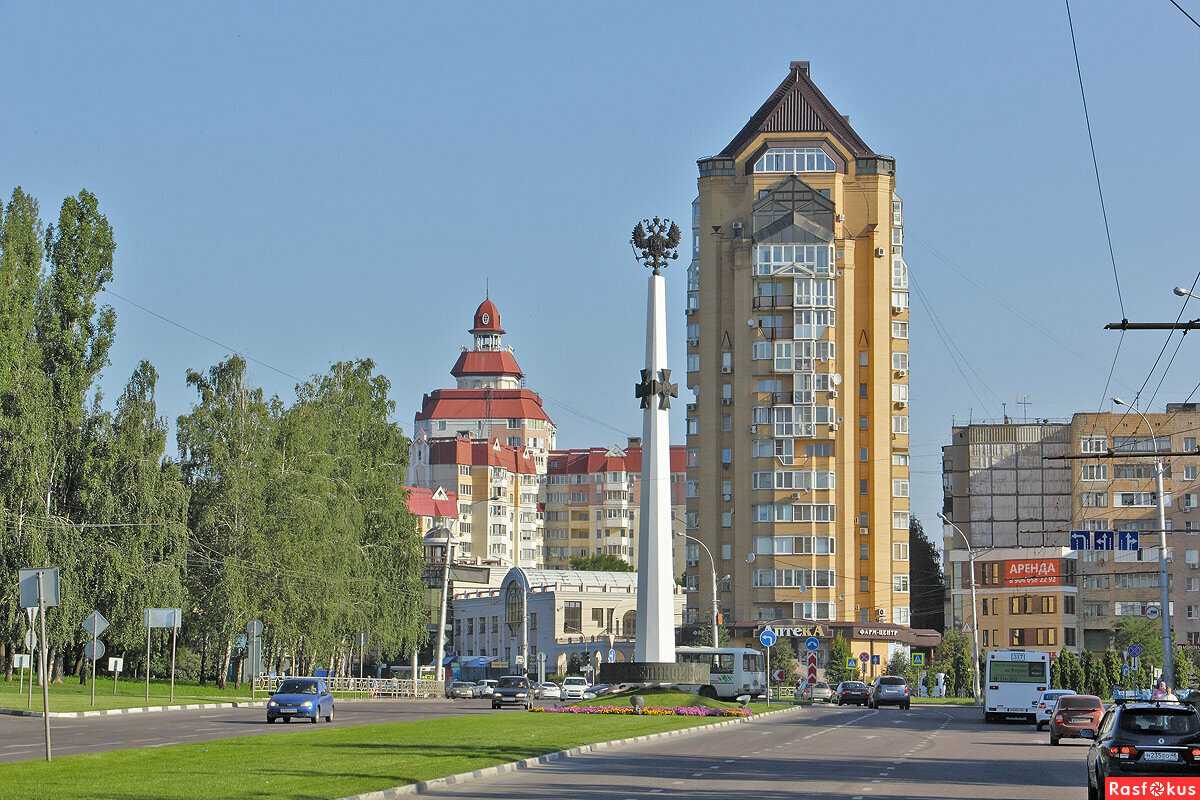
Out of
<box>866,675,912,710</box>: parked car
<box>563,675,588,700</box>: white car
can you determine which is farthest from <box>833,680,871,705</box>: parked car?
<box>563,675,588,700</box>: white car

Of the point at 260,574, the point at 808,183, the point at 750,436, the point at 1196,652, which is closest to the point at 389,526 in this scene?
the point at 260,574

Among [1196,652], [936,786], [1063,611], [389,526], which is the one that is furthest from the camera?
[1063,611]

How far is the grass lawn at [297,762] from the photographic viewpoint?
815 inches

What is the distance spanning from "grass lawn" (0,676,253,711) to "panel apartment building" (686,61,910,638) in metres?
45.2

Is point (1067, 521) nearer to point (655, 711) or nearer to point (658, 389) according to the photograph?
point (658, 389)

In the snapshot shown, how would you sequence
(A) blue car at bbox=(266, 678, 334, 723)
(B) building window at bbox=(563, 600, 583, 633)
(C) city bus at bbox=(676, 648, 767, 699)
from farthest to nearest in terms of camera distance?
(B) building window at bbox=(563, 600, 583, 633)
(C) city bus at bbox=(676, 648, 767, 699)
(A) blue car at bbox=(266, 678, 334, 723)

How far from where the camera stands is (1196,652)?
4350 inches

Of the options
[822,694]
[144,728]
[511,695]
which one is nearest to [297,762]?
[144,728]

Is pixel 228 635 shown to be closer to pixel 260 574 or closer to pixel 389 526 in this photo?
pixel 260 574

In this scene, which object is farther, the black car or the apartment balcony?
the apartment balcony

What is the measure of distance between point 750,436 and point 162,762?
9352 cm

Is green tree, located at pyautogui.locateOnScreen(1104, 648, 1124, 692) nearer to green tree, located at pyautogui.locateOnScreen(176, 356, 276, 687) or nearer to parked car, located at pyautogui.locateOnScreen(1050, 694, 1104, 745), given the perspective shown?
green tree, located at pyautogui.locateOnScreen(176, 356, 276, 687)

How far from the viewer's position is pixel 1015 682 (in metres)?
57.0

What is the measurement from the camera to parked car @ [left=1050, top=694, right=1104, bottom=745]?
4069cm
